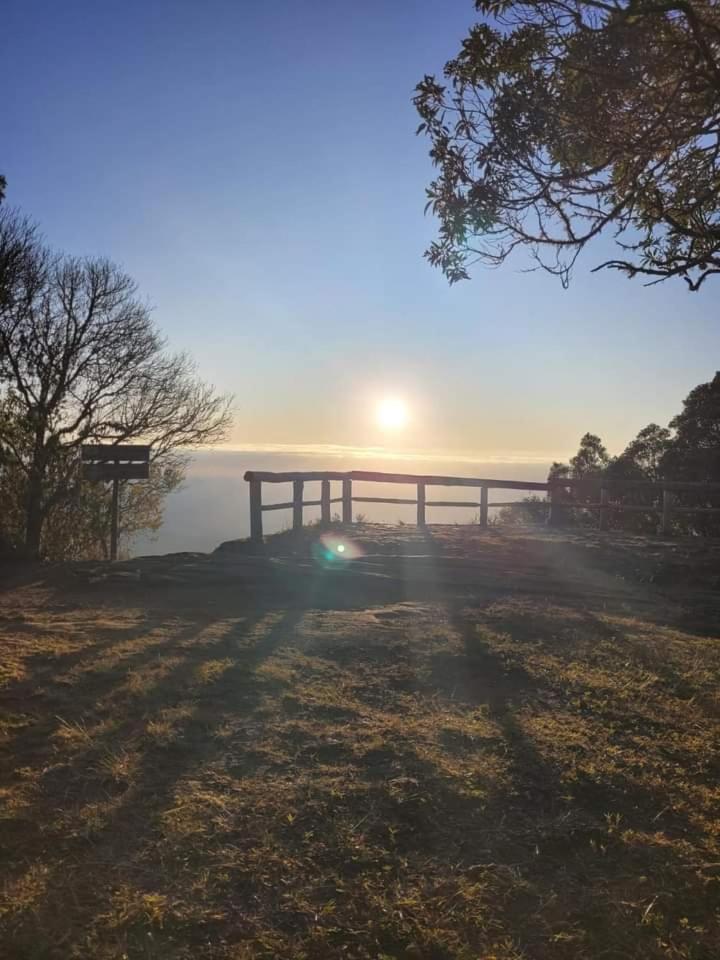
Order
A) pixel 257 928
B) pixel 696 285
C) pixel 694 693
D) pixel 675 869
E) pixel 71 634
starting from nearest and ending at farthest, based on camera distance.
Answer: pixel 257 928 → pixel 675 869 → pixel 696 285 → pixel 694 693 → pixel 71 634

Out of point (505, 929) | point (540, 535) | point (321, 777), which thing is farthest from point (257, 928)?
point (540, 535)

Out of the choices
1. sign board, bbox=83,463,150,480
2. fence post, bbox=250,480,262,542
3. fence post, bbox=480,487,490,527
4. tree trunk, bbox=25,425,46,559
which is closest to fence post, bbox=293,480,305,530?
fence post, bbox=250,480,262,542

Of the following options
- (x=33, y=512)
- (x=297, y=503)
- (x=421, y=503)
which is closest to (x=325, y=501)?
(x=297, y=503)

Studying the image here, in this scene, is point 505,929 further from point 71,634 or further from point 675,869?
point 71,634

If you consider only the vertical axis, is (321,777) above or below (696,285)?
below

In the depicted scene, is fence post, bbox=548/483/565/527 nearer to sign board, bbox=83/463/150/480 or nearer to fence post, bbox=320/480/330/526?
fence post, bbox=320/480/330/526

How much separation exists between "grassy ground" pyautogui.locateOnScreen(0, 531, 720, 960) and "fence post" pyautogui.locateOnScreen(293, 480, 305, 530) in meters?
7.55

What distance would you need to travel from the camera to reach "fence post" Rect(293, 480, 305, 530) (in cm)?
1516

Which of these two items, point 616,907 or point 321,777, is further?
point 321,777

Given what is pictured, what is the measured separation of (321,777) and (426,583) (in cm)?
653

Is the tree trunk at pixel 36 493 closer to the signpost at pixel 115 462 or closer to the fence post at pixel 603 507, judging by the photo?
the signpost at pixel 115 462

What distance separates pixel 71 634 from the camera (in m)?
7.03

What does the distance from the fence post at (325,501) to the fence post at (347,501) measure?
0.62 m

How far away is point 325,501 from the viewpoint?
16.9m
